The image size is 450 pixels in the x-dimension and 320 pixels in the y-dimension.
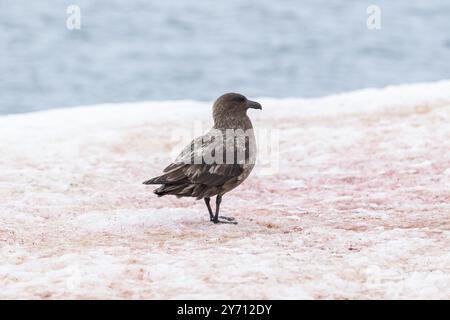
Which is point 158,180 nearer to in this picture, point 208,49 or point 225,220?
point 225,220

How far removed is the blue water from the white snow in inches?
1986

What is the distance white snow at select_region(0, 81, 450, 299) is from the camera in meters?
9.28

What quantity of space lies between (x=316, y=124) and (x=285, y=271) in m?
12.8

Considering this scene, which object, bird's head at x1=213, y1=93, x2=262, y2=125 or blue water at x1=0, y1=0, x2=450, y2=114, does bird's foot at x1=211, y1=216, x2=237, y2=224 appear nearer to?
bird's head at x1=213, y1=93, x2=262, y2=125

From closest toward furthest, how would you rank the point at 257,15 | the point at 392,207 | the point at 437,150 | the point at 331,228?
the point at 331,228, the point at 392,207, the point at 437,150, the point at 257,15

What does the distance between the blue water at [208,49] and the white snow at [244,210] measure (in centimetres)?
5044

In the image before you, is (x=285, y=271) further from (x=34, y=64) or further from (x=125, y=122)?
(x=34, y=64)

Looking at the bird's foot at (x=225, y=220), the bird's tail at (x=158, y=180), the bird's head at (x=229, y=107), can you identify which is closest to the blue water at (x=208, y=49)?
the bird's foot at (x=225, y=220)

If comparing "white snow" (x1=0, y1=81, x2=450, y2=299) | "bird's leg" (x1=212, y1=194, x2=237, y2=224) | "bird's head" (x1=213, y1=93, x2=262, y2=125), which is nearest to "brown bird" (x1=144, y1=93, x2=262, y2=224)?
"bird's leg" (x1=212, y1=194, x2=237, y2=224)

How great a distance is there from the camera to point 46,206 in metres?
13.7

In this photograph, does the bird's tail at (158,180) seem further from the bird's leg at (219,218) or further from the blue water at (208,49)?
the blue water at (208,49)
